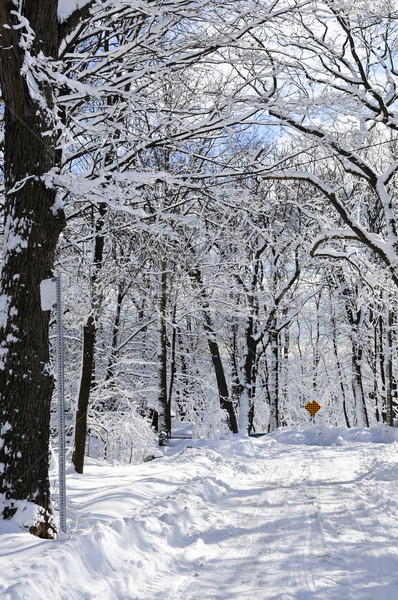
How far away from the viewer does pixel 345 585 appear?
4.69 m

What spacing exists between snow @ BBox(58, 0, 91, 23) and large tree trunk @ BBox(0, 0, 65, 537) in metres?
0.09

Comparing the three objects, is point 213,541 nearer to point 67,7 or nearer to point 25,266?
point 25,266

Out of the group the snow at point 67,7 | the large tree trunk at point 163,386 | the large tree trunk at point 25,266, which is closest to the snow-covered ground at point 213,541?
the large tree trunk at point 25,266

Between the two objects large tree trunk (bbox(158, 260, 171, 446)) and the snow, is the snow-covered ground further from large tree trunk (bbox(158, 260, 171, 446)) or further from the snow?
large tree trunk (bbox(158, 260, 171, 446))

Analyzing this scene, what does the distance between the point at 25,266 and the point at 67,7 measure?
8.87ft

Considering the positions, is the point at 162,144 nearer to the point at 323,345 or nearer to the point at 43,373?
the point at 43,373

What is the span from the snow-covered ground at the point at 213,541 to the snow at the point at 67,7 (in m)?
5.07

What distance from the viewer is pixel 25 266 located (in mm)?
5625

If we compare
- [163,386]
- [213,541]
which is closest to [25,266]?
[213,541]

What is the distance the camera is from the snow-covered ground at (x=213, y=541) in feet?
14.4

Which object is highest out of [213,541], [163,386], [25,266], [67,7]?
[67,7]

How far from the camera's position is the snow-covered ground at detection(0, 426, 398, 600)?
14.4 ft

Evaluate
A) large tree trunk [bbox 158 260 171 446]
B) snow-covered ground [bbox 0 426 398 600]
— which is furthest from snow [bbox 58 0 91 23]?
large tree trunk [bbox 158 260 171 446]

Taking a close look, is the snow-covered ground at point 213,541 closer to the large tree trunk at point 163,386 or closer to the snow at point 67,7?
the snow at point 67,7
